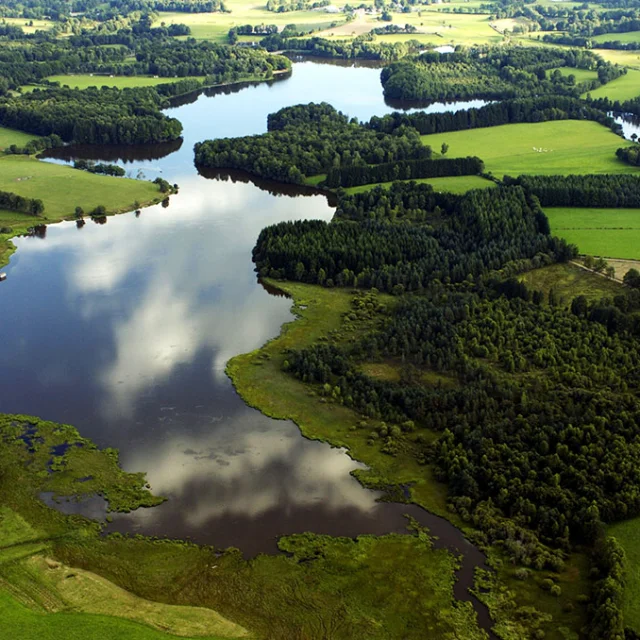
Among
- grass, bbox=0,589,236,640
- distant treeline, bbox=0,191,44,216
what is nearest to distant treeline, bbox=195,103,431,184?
distant treeline, bbox=0,191,44,216

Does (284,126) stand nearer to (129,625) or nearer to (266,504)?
(266,504)

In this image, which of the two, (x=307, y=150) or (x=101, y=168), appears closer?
(x=101, y=168)

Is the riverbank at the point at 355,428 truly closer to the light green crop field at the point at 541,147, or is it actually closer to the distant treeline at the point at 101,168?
the distant treeline at the point at 101,168

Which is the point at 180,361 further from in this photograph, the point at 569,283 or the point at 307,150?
the point at 307,150

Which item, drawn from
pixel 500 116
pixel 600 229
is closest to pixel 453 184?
pixel 600 229

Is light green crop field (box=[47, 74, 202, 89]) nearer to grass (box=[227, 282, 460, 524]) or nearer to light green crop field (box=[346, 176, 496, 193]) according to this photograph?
light green crop field (box=[346, 176, 496, 193])

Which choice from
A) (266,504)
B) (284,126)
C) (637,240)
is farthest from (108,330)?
(284,126)

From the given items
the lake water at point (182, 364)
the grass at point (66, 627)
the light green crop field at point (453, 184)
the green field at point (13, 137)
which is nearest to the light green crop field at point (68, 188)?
the lake water at point (182, 364)
